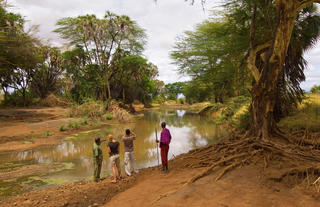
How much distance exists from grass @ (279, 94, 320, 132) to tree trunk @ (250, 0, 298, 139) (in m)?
2.49

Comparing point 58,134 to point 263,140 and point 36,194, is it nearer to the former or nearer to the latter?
point 36,194

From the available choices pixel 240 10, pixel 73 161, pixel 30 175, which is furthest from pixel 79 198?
pixel 240 10

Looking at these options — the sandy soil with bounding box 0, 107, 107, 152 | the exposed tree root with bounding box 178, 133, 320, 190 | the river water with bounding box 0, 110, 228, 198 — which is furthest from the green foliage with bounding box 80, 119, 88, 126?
the exposed tree root with bounding box 178, 133, 320, 190

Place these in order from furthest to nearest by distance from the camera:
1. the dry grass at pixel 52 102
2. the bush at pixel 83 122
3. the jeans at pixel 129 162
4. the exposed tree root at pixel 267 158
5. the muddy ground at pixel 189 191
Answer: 1. the dry grass at pixel 52 102
2. the bush at pixel 83 122
3. the jeans at pixel 129 162
4. the exposed tree root at pixel 267 158
5. the muddy ground at pixel 189 191

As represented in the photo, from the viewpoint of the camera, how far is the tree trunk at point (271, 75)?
548 centimetres

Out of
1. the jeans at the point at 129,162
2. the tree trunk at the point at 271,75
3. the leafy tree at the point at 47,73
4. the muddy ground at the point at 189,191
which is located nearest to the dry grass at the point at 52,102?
the leafy tree at the point at 47,73

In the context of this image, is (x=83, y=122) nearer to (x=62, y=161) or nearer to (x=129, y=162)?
(x=62, y=161)

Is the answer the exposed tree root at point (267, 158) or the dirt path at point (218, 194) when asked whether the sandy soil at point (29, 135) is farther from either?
the exposed tree root at point (267, 158)

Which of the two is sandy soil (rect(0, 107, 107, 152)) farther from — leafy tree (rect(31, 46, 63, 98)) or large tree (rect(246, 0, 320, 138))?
leafy tree (rect(31, 46, 63, 98))

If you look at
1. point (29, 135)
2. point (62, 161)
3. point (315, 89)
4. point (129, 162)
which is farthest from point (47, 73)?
point (315, 89)

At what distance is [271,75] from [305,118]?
3995mm

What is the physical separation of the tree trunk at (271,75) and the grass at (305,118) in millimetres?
2493

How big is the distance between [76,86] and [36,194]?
2773 cm

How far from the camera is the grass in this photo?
777 cm
